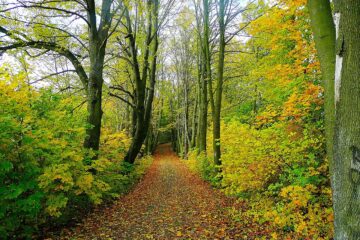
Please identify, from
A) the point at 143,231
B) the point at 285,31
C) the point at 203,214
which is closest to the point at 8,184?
the point at 143,231

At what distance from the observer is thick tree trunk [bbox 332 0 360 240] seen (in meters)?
2.58

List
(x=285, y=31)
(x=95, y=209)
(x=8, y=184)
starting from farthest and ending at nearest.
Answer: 1. (x=285, y=31)
2. (x=95, y=209)
3. (x=8, y=184)

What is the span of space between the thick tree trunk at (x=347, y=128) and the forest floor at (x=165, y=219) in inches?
128

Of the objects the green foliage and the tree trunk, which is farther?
the tree trunk

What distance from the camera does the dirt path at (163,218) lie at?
5.83 metres

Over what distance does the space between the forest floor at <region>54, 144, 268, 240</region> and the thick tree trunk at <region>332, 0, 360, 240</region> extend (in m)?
3.25

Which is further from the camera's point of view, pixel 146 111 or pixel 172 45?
pixel 172 45

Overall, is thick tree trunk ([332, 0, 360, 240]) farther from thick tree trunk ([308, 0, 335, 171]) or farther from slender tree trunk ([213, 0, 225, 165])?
slender tree trunk ([213, 0, 225, 165])

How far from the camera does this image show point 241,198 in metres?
8.34

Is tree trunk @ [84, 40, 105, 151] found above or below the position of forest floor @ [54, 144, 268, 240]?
above

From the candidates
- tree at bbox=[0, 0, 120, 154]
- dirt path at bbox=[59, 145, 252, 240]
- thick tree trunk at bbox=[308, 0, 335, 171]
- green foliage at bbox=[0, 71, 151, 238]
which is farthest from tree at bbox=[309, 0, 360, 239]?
tree at bbox=[0, 0, 120, 154]

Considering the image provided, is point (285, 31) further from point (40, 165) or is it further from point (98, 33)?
point (40, 165)

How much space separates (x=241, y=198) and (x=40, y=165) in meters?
5.63

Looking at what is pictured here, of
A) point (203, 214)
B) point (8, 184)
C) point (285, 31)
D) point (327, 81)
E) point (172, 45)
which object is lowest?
point (203, 214)
